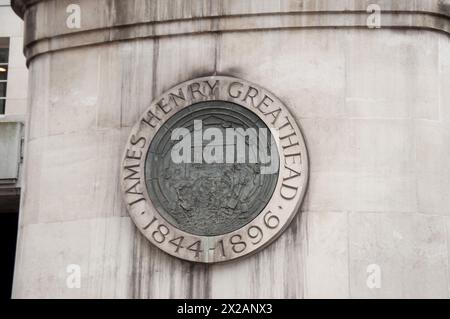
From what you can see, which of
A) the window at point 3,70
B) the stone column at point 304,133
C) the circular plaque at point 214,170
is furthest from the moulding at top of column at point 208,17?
the window at point 3,70

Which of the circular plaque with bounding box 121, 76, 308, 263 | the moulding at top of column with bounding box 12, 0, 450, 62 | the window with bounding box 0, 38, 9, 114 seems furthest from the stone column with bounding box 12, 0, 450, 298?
the window with bounding box 0, 38, 9, 114

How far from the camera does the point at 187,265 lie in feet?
55.6

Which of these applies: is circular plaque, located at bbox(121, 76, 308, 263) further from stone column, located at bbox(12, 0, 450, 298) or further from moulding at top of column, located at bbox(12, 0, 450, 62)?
moulding at top of column, located at bbox(12, 0, 450, 62)

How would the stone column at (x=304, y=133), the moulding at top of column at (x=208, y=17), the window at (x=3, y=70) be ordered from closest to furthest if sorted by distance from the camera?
1. the stone column at (x=304, y=133)
2. the moulding at top of column at (x=208, y=17)
3. the window at (x=3, y=70)

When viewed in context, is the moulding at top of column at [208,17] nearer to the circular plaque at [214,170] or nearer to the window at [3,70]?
the circular plaque at [214,170]

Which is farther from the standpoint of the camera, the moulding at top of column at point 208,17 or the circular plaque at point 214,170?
the moulding at top of column at point 208,17

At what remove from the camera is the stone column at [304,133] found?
16.6m

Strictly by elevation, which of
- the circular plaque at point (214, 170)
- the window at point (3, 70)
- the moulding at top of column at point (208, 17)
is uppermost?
the window at point (3, 70)

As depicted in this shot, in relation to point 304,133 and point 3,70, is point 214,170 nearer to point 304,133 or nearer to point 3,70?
point 304,133

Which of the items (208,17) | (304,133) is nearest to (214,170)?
(304,133)

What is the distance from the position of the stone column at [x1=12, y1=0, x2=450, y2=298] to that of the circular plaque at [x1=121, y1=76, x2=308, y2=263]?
0.24 m

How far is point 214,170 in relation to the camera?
1706cm

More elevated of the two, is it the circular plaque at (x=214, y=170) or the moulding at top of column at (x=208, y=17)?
the moulding at top of column at (x=208, y=17)

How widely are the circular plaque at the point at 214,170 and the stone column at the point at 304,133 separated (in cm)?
24
